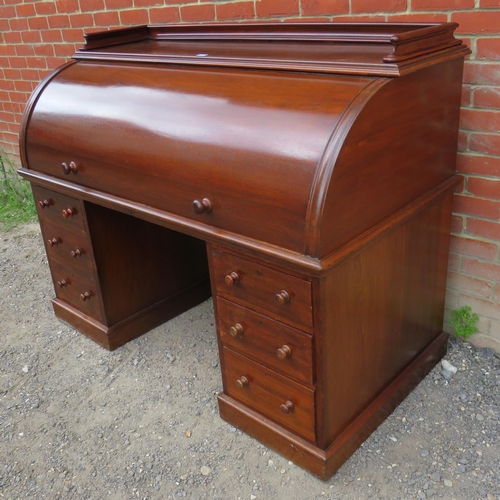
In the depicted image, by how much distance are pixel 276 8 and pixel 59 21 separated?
1801 millimetres

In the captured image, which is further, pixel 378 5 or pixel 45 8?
pixel 45 8

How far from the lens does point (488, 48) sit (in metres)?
2.00

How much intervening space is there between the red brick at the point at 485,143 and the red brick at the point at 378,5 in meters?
0.57

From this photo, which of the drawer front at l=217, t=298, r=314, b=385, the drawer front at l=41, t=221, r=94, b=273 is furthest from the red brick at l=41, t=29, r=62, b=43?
the drawer front at l=217, t=298, r=314, b=385

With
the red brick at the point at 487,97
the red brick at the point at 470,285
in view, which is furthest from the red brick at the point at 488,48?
the red brick at the point at 470,285

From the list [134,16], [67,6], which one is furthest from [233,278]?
[67,6]

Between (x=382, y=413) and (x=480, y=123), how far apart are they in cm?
117

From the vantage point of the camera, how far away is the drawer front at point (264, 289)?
65.2 inches

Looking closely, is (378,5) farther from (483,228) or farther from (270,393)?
(270,393)

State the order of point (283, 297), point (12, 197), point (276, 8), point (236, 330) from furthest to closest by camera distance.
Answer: point (12, 197), point (276, 8), point (236, 330), point (283, 297)

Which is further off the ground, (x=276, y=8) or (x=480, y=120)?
(x=276, y=8)

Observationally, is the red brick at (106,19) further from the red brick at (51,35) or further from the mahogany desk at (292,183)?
the mahogany desk at (292,183)

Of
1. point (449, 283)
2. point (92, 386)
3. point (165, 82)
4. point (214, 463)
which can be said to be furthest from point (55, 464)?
point (449, 283)

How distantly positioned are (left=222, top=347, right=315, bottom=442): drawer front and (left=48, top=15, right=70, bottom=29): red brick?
263 cm
